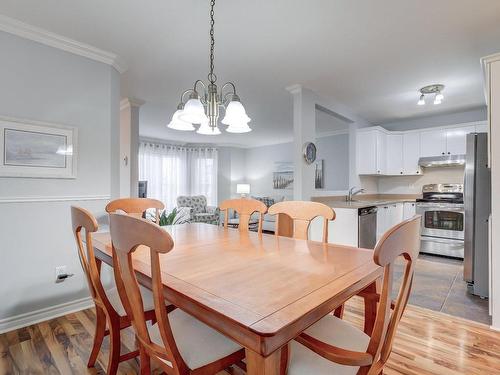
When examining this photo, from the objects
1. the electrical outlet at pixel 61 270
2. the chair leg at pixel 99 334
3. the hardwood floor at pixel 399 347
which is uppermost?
the electrical outlet at pixel 61 270

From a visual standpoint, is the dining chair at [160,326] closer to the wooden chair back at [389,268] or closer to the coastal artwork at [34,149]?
the wooden chair back at [389,268]

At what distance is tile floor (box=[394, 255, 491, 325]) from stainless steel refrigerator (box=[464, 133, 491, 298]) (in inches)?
6.9

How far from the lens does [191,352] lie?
1021 mm

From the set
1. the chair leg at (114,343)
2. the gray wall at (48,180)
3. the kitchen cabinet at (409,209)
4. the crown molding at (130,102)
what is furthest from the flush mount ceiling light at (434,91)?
the chair leg at (114,343)

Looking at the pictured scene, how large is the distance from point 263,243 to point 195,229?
0.73 meters

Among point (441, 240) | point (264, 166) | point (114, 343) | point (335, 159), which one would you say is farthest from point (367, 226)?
point (264, 166)

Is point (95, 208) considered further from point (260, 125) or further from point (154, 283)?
point (260, 125)

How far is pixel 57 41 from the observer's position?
7.46 ft

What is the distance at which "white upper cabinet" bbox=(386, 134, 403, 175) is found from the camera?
16.3 feet

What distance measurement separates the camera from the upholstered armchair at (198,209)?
20.5ft

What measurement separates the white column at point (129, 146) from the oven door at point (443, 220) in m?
4.54

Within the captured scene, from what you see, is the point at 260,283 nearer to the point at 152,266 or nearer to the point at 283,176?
the point at 152,266

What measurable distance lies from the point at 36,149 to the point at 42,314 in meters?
1.35

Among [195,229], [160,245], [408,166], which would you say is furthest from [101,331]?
[408,166]
